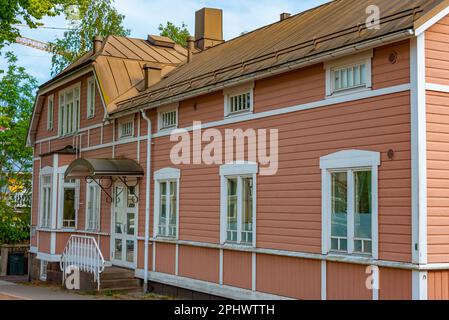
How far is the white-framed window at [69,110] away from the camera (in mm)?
21594

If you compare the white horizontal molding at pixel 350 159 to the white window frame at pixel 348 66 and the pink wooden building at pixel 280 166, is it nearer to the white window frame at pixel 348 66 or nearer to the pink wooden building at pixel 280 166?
the pink wooden building at pixel 280 166

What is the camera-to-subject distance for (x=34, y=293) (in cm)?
1761

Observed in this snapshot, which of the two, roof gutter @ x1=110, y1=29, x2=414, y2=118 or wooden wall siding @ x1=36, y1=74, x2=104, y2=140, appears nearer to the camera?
roof gutter @ x1=110, y1=29, x2=414, y2=118

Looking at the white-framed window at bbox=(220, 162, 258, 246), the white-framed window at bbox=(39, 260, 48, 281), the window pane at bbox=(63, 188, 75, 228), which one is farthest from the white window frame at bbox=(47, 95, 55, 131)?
the white-framed window at bbox=(220, 162, 258, 246)

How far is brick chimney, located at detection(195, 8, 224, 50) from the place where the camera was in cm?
2216

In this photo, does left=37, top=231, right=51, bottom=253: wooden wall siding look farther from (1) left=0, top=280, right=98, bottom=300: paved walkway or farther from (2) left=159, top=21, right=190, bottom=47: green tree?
(2) left=159, top=21, right=190, bottom=47: green tree

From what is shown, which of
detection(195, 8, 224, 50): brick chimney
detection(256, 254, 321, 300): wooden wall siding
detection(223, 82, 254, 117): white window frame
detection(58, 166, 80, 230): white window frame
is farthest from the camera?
detection(195, 8, 224, 50): brick chimney

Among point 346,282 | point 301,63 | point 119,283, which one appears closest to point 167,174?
point 119,283

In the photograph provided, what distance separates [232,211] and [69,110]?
1107 cm

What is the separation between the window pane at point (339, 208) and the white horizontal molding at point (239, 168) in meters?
2.25

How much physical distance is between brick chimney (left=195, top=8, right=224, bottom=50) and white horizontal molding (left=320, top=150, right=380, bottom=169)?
1226 cm

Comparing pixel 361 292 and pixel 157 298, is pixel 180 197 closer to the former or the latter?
pixel 157 298

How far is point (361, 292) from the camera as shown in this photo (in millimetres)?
9828
